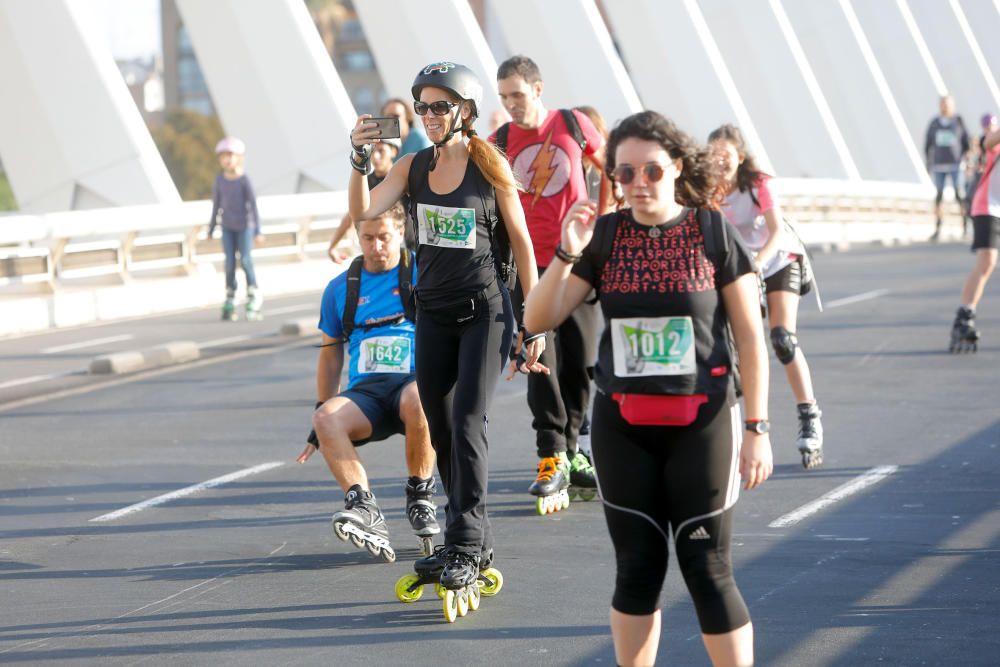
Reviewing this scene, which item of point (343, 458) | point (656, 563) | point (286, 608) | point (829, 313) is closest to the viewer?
point (656, 563)

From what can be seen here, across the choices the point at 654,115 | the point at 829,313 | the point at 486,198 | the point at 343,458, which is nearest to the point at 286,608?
the point at 343,458

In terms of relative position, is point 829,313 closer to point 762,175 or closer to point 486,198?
point 762,175

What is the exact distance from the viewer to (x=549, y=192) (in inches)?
340

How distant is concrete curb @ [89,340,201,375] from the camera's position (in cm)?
1490

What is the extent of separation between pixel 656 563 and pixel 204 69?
70.8ft

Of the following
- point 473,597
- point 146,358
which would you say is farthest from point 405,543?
point 146,358

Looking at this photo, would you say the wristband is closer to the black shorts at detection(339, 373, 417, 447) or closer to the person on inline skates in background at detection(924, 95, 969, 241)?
the black shorts at detection(339, 373, 417, 447)

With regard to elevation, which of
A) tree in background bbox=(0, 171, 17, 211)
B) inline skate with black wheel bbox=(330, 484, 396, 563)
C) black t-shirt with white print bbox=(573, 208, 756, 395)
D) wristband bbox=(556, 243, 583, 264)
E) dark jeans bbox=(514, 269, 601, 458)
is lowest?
tree in background bbox=(0, 171, 17, 211)

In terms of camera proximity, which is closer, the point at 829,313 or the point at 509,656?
the point at 509,656

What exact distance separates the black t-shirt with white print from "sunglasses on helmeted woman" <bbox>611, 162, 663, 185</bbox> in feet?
0.45

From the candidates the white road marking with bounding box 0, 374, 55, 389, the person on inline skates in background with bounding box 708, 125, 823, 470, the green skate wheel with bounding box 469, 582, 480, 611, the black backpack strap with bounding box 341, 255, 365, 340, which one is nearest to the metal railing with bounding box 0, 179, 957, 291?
the white road marking with bounding box 0, 374, 55, 389

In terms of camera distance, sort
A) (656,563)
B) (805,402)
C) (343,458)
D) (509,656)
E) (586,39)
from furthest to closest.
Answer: (586,39) → (805,402) → (343,458) → (509,656) → (656,563)

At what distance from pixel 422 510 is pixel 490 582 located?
0.65m

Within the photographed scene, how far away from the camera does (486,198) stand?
679 centimetres
